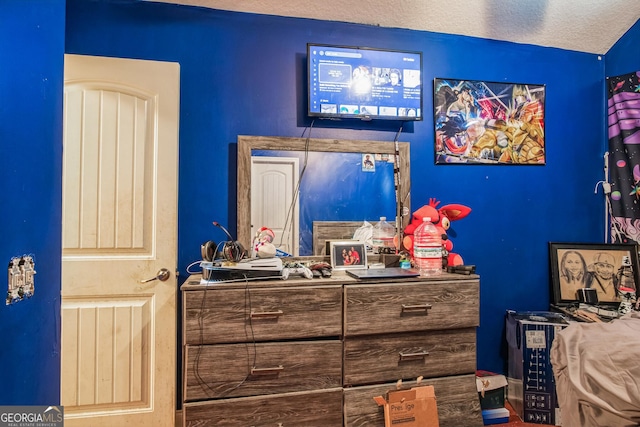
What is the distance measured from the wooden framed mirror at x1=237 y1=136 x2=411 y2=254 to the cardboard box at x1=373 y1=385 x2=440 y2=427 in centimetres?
98

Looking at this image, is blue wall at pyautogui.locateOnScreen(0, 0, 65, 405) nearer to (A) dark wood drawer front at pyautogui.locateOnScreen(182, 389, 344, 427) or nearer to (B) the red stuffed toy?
(A) dark wood drawer front at pyautogui.locateOnScreen(182, 389, 344, 427)

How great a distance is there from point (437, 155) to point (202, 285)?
1686mm

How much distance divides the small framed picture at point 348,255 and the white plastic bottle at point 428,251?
0.31m

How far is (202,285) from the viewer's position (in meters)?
1.69

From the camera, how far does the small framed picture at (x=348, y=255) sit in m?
2.16

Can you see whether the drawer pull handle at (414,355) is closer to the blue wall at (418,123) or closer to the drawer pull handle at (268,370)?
the drawer pull handle at (268,370)

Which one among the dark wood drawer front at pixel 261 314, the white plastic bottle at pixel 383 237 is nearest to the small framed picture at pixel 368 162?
the white plastic bottle at pixel 383 237

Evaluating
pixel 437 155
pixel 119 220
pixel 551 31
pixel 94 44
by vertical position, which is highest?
pixel 551 31

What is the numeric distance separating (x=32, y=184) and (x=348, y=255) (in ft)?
4.91

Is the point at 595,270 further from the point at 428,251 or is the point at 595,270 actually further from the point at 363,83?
the point at 363,83

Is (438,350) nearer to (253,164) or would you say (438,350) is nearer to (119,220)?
(253,164)

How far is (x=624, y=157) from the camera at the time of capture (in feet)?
8.61

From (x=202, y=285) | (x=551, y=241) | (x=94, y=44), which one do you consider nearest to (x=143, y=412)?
(x=202, y=285)

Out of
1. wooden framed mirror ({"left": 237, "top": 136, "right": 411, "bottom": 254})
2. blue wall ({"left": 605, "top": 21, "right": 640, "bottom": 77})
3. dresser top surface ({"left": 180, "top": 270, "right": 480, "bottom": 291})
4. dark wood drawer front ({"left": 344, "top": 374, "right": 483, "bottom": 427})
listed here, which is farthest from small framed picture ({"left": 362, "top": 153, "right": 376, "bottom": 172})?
blue wall ({"left": 605, "top": 21, "right": 640, "bottom": 77})
